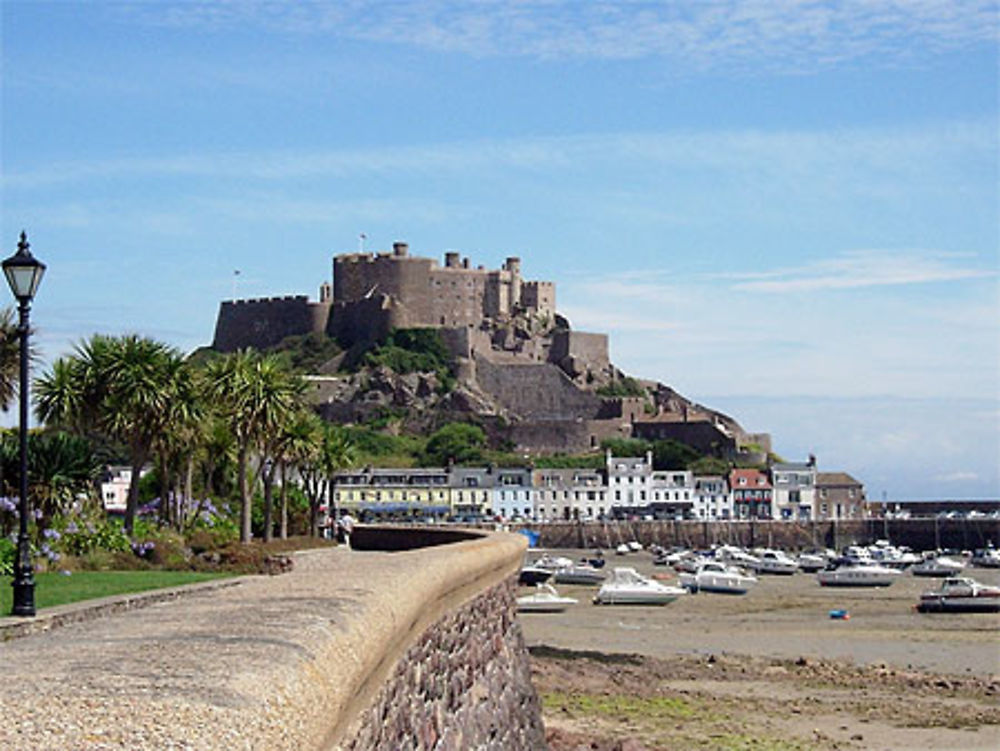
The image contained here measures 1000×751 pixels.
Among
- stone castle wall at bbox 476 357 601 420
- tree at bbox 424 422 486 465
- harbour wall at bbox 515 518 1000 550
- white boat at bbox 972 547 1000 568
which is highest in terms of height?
stone castle wall at bbox 476 357 601 420

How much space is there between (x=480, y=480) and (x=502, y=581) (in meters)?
107

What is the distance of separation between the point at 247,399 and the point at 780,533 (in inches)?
3613

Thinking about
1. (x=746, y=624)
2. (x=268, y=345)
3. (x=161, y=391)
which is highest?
(x=268, y=345)

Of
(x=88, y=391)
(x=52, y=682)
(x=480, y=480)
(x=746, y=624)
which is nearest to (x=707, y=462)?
(x=480, y=480)

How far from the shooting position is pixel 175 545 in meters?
29.5

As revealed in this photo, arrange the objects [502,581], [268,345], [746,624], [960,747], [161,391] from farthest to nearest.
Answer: [268,345]
[746,624]
[161,391]
[960,747]
[502,581]

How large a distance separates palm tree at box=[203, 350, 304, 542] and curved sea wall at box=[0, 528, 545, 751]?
2570 cm

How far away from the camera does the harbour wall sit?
120 meters

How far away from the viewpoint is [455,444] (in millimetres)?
136500

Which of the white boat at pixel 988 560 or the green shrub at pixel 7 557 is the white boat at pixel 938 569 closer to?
the white boat at pixel 988 560

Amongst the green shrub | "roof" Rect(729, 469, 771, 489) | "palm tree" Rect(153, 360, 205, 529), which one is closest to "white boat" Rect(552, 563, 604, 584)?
"palm tree" Rect(153, 360, 205, 529)

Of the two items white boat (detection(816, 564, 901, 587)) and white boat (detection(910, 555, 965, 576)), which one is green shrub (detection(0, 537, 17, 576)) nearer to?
white boat (detection(816, 564, 901, 587))

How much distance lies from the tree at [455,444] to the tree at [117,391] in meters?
98.1

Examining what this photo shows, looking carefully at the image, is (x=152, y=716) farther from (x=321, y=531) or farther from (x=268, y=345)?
(x=268, y=345)
